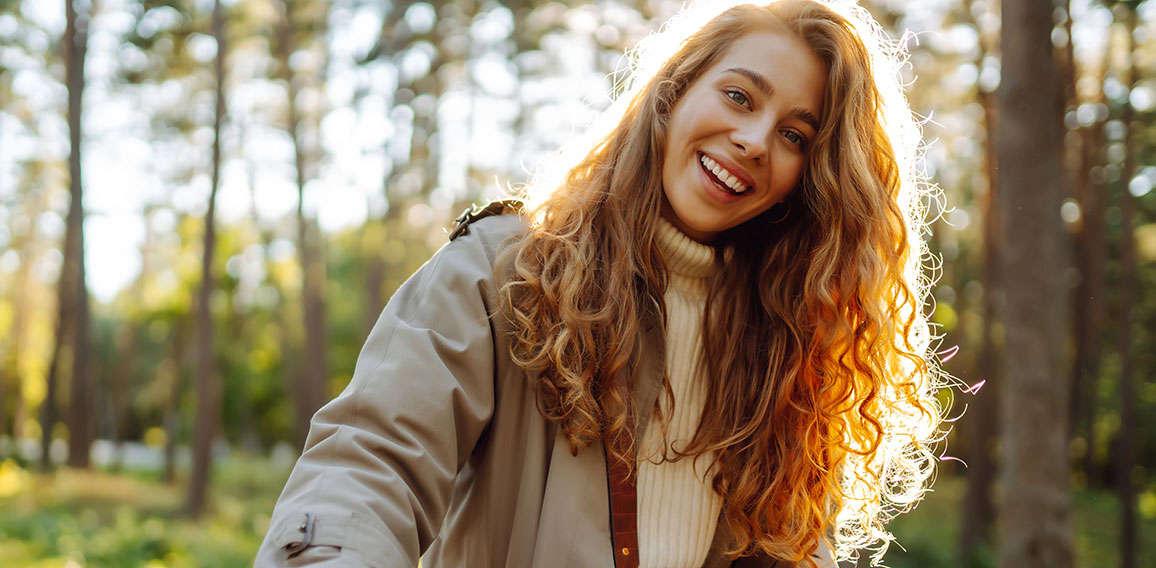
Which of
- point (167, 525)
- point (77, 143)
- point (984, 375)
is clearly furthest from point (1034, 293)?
point (77, 143)

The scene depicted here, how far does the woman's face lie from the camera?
2.01m

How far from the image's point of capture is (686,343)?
215cm

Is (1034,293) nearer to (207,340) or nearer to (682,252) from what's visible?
(682,252)

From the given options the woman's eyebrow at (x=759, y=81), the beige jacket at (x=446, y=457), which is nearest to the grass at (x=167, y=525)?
the woman's eyebrow at (x=759, y=81)

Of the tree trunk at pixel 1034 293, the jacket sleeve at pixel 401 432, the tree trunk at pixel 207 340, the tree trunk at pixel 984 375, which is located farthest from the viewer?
the tree trunk at pixel 207 340

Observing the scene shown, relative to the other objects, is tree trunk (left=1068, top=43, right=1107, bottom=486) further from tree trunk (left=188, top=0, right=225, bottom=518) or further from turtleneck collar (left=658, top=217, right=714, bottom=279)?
tree trunk (left=188, top=0, right=225, bottom=518)

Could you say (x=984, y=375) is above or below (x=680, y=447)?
below

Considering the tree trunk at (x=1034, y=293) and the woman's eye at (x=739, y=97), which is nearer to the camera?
the woman's eye at (x=739, y=97)

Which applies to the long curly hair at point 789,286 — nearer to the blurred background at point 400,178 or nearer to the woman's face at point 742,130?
the woman's face at point 742,130

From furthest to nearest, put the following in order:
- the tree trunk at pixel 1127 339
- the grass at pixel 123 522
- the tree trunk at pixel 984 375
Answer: the tree trunk at pixel 984 375
the tree trunk at pixel 1127 339
the grass at pixel 123 522

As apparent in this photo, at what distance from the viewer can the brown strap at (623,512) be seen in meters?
1.79

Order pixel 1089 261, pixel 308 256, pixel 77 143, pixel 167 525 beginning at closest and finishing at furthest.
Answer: pixel 167 525
pixel 1089 261
pixel 77 143
pixel 308 256

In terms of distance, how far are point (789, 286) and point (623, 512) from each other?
2.44ft

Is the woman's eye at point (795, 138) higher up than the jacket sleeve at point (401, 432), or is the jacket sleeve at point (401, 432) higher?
the woman's eye at point (795, 138)
